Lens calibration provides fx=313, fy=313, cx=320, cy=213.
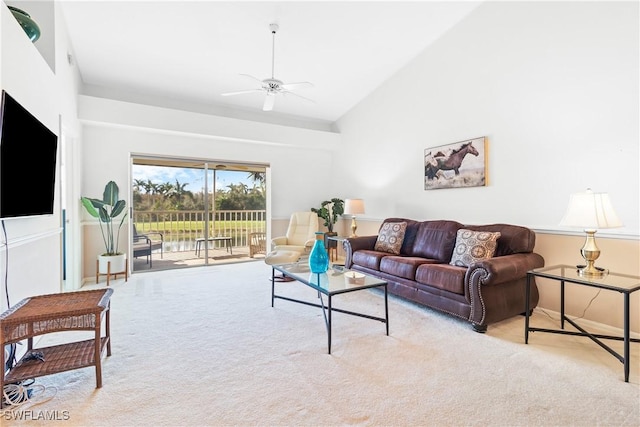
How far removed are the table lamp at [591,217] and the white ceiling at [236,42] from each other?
105 inches

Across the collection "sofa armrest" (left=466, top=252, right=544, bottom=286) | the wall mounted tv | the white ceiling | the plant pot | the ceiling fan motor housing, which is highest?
the white ceiling

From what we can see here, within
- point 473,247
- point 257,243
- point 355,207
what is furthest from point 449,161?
point 257,243

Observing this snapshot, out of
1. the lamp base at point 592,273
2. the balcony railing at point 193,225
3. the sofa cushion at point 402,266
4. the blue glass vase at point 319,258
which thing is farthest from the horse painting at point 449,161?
the balcony railing at point 193,225

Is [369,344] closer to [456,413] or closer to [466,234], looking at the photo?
[456,413]

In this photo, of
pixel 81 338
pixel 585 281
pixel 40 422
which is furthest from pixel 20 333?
pixel 585 281

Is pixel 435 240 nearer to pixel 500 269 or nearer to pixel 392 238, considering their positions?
pixel 392 238

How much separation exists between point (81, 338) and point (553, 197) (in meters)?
4.51

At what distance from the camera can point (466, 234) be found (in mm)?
3389

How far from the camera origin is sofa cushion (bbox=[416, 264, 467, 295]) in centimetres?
282

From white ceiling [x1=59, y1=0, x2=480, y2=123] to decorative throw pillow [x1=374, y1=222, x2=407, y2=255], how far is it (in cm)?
243

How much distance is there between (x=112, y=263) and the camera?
4293mm

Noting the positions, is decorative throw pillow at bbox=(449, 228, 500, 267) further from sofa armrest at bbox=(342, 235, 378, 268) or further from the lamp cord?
the lamp cord

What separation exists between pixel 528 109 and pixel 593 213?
150 cm

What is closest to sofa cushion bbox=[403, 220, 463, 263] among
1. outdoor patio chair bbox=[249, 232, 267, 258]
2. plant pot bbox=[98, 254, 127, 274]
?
outdoor patio chair bbox=[249, 232, 267, 258]
